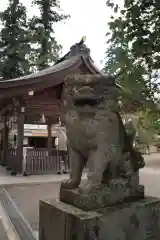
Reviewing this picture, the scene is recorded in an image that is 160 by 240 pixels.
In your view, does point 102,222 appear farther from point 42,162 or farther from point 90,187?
point 42,162

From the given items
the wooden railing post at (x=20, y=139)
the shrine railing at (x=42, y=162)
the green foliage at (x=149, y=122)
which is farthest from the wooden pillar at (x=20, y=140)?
the green foliage at (x=149, y=122)

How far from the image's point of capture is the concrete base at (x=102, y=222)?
2262 millimetres

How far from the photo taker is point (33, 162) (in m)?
9.80

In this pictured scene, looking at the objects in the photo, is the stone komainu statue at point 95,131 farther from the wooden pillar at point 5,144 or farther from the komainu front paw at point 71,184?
the wooden pillar at point 5,144

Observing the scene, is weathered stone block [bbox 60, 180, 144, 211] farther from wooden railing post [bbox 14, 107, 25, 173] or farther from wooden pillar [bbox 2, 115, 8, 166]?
wooden pillar [bbox 2, 115, 8, 166]

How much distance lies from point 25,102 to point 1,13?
11.4 m

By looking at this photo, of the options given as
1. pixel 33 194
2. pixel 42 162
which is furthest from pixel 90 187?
pixel 42 162

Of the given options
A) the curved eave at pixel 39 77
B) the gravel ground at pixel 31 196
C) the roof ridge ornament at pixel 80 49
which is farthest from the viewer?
the roof ridge ornament at pixel 80 49

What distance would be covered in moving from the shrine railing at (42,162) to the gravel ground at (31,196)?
6.64 ft

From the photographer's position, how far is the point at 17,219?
14.0 ft

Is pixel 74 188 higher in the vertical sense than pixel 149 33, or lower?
lower

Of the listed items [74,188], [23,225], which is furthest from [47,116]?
[74,188]

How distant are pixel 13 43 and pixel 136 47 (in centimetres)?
1642

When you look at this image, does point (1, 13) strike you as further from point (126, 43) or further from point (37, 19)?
point (126, 43)
